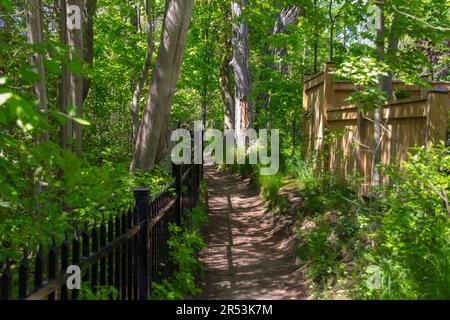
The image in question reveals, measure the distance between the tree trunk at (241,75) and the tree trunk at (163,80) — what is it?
35.3ft

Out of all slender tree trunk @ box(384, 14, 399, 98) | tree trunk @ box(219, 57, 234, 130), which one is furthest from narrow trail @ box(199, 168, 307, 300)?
tree trunk @ box(219, 57, 234, 130)

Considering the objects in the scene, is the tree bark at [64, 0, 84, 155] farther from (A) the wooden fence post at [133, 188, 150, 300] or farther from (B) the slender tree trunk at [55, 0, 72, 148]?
(A) the wooden fence post at [133, 188, 150, 300]

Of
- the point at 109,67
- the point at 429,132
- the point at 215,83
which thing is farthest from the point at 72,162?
the point at 215,83

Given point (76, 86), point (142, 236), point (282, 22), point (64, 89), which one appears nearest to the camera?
point (142, 236)

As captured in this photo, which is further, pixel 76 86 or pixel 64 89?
pixel 64 89

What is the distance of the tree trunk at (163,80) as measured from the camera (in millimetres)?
7438

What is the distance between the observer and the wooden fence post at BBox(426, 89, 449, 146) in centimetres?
600

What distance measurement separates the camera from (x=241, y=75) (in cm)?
1845

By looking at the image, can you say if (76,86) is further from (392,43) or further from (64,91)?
(392,43)

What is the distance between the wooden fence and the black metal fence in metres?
2.70

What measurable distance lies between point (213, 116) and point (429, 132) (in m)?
35.4

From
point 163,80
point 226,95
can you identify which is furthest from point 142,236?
point 226,95

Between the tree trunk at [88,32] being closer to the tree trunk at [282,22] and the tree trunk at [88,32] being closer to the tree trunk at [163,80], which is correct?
the tree trunk at [163,80]

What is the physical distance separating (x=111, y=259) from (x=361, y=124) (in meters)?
5.82
